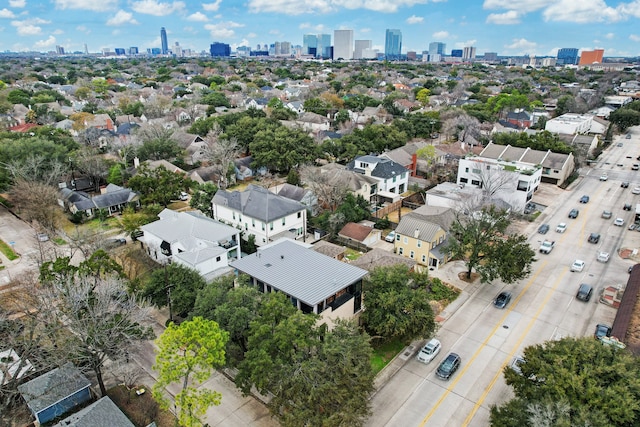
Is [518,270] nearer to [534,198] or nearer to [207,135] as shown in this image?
[534,198]

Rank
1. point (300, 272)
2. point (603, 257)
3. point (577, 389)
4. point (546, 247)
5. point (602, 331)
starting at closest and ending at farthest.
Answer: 1. point (577, 389)
2. point (300, 272)
3. point (602, 331)
4. point (603, 257)
5. point (546, 247)

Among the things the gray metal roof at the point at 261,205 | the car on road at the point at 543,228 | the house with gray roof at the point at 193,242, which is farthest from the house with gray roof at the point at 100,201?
the car on road at the point at 543,228

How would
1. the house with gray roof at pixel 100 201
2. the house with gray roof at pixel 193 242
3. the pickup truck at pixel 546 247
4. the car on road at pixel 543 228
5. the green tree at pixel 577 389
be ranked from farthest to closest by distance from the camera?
1. the house with gray roof at pixel 100 201
2. the car on road at pixel 543 228
3. the pickup truck at pixel 546 247
4. the house with gray roof at pixel 193 242
5. the green tree at pixel 577 389

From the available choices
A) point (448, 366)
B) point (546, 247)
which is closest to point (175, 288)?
point (448, 366)

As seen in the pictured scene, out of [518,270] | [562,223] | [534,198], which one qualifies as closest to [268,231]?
[518,270]

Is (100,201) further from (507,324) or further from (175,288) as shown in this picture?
(507,324)

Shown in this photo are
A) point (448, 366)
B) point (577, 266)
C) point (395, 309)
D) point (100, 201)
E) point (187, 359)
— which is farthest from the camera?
point (100, 201)

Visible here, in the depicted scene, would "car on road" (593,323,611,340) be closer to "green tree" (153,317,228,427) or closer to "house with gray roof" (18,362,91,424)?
"green tree" (153,317,228,427)

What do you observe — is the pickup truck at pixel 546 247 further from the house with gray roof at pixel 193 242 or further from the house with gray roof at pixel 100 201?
the house with gray roof at pixel 100 201
